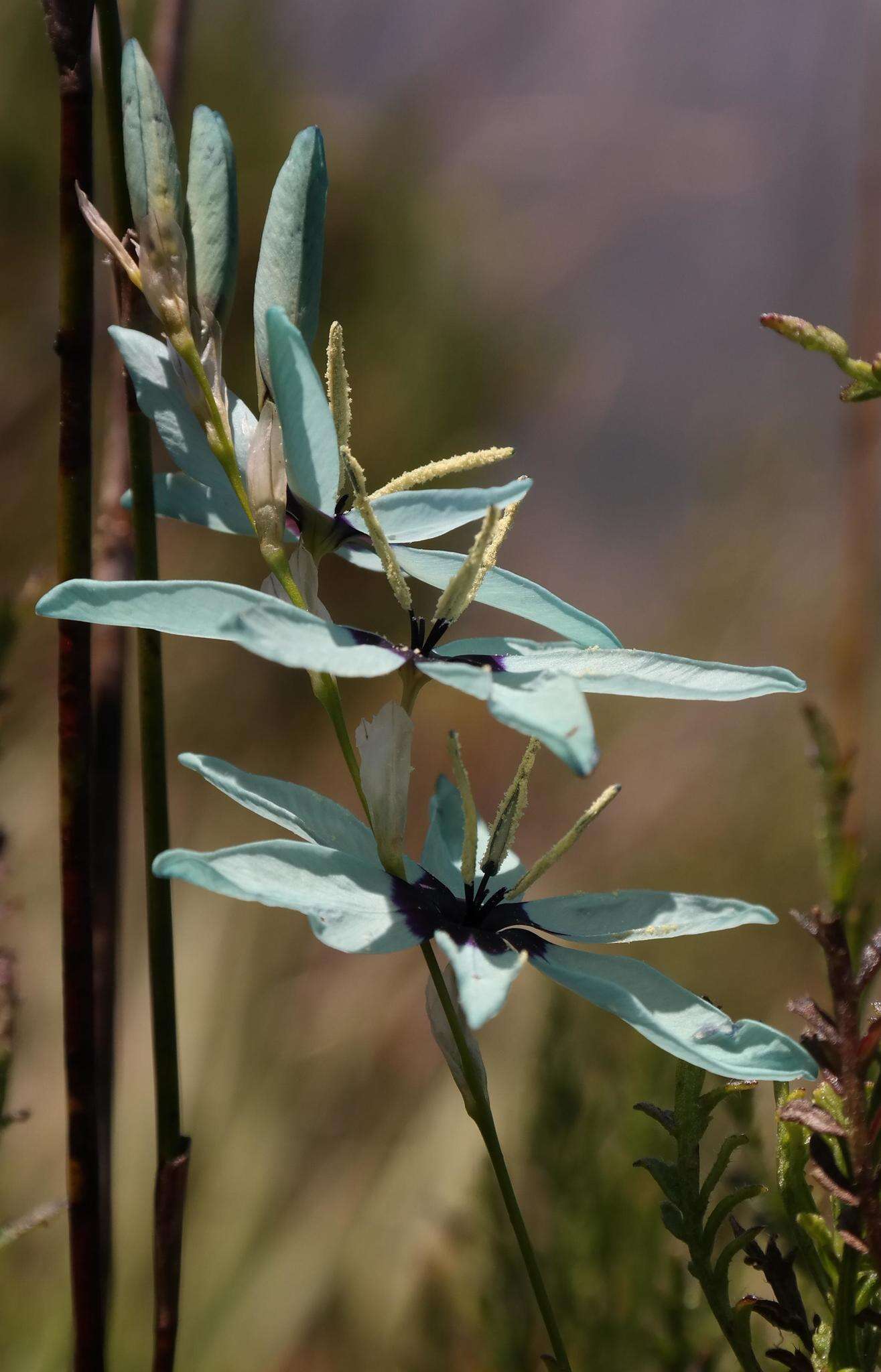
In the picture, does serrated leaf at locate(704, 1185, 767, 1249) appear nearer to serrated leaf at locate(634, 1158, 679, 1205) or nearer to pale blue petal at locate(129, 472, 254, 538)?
serrated leaf at locate(634, 1158, 679, 1205)

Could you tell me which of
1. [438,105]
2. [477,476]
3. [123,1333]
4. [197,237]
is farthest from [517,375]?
[197,237]

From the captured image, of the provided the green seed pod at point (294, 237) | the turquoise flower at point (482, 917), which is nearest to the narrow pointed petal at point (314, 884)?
the turquoise flower at point (482, 917)

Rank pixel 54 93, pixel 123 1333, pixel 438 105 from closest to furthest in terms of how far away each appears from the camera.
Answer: pixel 123 1333 < pixel 54 93 < pixel 438 105

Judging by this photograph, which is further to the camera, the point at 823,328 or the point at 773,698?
the point at 773,698

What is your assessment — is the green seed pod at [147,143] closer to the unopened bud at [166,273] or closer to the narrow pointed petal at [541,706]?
the unopened bud at [166,273]

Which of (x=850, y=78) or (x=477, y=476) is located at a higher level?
(x=850, y=78)

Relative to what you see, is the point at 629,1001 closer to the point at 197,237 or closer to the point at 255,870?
the point at 255,870
